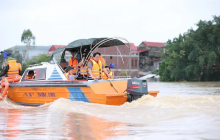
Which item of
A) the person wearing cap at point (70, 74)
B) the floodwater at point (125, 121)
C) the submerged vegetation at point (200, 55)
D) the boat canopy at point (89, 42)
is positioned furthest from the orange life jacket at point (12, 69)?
the submerged vegetation at point (200, 55)

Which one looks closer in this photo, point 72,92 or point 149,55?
point 72,92

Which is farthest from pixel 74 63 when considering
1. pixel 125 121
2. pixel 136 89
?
pixel 125 121

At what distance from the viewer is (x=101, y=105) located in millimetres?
10523

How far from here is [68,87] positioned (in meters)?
11.3

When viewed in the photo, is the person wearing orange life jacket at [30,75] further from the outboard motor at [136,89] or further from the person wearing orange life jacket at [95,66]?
the outboard motor at [136,89]

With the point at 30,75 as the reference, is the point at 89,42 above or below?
above

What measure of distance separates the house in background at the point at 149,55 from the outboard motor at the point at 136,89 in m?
67.2

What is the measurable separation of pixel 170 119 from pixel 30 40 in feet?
235

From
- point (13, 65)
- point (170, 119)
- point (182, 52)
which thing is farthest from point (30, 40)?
point (170, 119)

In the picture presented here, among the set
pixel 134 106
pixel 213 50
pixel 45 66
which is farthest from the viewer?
pixel 213 50

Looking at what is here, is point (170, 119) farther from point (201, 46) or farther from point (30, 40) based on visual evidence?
point (30, 40)

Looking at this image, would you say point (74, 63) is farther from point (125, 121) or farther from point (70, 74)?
point (125, 121)

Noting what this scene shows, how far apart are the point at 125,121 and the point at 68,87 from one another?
363 centimetres

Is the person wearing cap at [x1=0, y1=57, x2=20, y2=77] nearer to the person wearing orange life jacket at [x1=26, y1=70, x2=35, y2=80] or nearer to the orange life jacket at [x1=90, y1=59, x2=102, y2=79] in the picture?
the person wearing orange life jacket at [x1=26, y1=70, x2=35, y2=80]
